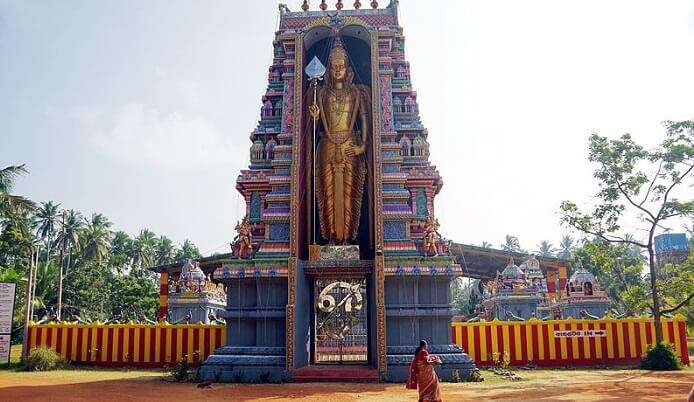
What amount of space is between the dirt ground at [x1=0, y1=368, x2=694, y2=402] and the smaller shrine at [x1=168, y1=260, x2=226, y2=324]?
14.0 m

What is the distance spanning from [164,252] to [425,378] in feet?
228

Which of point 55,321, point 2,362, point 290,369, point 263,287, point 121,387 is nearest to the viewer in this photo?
point 121,387

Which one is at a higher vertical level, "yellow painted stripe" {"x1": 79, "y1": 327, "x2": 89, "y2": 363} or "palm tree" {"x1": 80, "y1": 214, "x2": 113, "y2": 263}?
"palm tree" {"x1": 80, "y1": 214, "x2": 113, "y2": 263}

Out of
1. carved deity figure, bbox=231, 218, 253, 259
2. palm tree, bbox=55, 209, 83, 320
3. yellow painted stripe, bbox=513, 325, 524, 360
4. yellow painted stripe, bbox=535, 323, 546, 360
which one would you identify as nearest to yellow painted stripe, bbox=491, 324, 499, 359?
yellow painted stripe, bbox=513, 325, 524, 360

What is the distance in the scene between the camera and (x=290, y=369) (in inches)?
547

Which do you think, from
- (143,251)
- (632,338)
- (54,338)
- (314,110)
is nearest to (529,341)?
(632,338)

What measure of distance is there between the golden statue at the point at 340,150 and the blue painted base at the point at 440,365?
363 centimetres

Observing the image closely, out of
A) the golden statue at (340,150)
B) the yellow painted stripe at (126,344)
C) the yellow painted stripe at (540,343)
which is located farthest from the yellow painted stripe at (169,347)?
the yellow painted stripe at (540,343)

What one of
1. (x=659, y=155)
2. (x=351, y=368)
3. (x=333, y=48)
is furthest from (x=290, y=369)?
(x=659, y=155)

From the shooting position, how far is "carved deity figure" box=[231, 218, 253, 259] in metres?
15.4

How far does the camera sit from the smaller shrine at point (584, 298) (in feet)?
95.3

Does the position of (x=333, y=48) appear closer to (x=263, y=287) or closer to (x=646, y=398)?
(x=263, y=287)

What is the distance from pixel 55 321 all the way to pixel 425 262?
45.8 feet

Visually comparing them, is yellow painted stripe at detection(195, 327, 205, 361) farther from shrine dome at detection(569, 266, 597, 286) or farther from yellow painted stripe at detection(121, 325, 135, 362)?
shrine dome at detection(569, 266, 597, 286)
